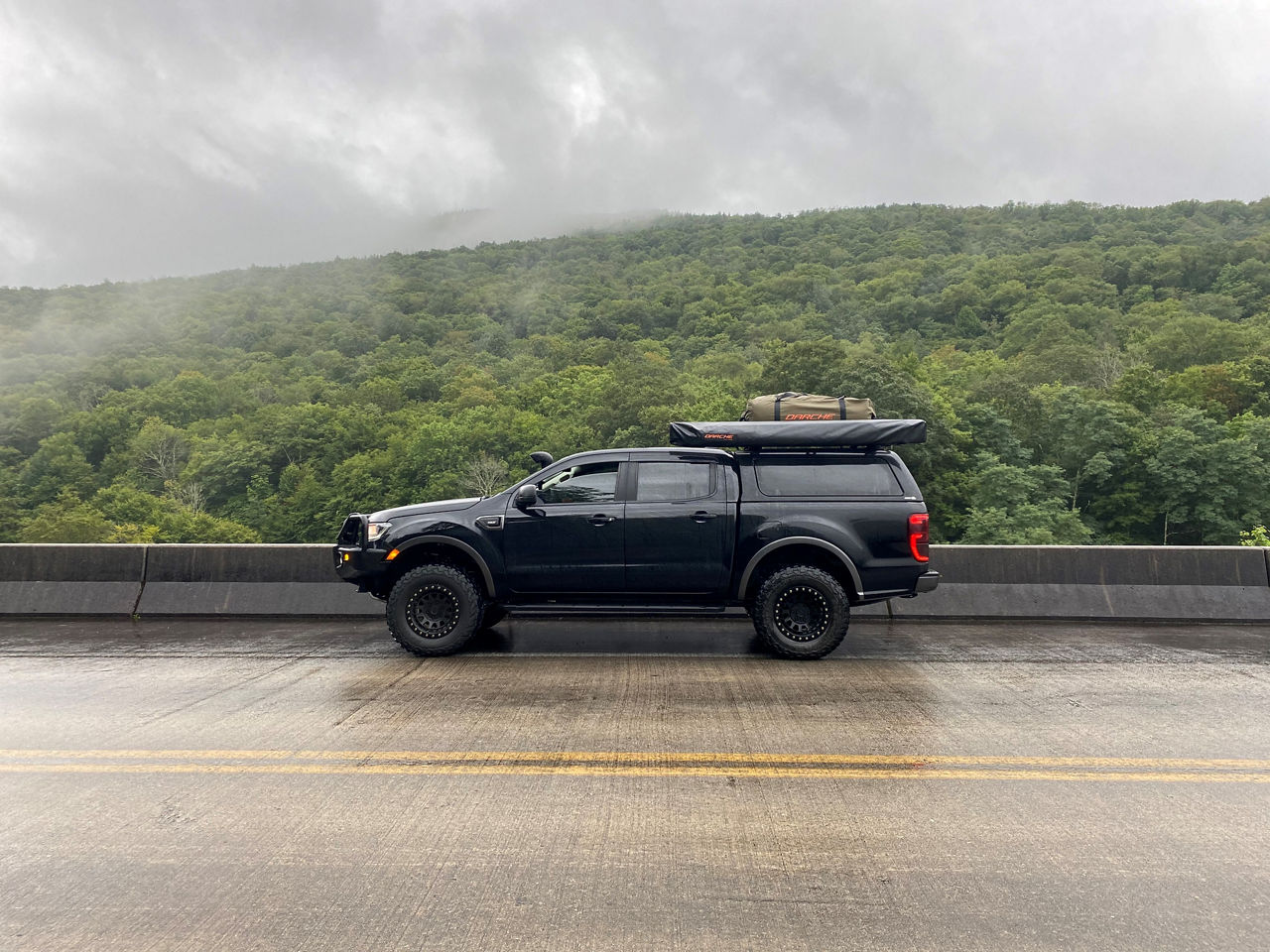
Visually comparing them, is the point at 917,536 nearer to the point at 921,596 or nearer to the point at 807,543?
the point at 807,543

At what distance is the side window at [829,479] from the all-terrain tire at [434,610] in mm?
2829

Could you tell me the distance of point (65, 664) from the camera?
813 centimetres

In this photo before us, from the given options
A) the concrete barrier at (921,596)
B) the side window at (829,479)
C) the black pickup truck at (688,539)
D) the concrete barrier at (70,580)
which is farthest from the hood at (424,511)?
the concrete barrier at (70,580)

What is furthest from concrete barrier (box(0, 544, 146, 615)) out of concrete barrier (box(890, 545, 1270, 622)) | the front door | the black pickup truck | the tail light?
concrete barrier (box(890, 545, 1270, 622))

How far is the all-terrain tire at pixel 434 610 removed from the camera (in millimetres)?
8406

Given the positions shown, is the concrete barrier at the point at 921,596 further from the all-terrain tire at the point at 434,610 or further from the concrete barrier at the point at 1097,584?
the all-terrain tire at the point at 434,610

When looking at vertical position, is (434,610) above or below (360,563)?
below

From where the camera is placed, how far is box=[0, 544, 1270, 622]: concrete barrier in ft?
34.9

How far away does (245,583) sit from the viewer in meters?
11.0

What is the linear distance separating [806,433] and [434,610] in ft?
12.2

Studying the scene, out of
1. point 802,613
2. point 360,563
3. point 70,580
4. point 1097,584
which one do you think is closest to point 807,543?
point 802,613

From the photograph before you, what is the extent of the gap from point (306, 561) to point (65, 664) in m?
3.16

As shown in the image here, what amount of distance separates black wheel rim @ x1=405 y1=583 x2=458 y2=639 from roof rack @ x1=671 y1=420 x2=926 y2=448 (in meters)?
2.61

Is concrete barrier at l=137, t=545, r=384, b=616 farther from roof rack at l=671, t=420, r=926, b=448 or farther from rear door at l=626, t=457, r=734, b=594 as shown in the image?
roof rack at l=671, t=420, r=926, b=448
